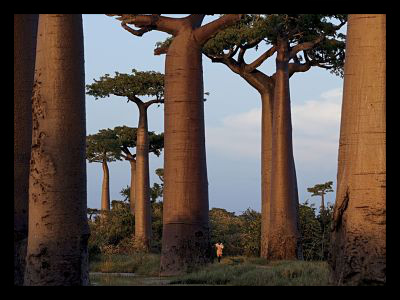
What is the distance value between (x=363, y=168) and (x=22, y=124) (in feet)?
16.4

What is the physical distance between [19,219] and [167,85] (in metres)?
4.86

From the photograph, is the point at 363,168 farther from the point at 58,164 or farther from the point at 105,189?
the point at 105,189

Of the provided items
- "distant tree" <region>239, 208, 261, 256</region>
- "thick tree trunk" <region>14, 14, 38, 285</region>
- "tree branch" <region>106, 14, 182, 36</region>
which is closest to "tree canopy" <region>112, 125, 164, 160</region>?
"distant tree" <region>239, 208, 261, 256</region>

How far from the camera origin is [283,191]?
20.0 metres

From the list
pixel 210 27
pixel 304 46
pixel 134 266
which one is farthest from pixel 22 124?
pixel 304 46

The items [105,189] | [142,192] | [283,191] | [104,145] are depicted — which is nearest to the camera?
[283,191]

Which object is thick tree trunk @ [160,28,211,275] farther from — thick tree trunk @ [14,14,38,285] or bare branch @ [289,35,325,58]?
bare branch @ [289,35,325,58]

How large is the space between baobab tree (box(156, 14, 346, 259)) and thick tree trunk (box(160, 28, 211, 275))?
5591mm

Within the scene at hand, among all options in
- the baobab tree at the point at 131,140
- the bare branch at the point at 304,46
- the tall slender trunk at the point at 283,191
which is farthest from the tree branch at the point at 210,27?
the baobab tree at the point at 131,140

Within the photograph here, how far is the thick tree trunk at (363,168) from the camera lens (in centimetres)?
871

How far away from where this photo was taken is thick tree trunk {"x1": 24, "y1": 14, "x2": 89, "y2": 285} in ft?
32.3

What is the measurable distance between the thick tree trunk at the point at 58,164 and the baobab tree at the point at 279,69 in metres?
10.5
